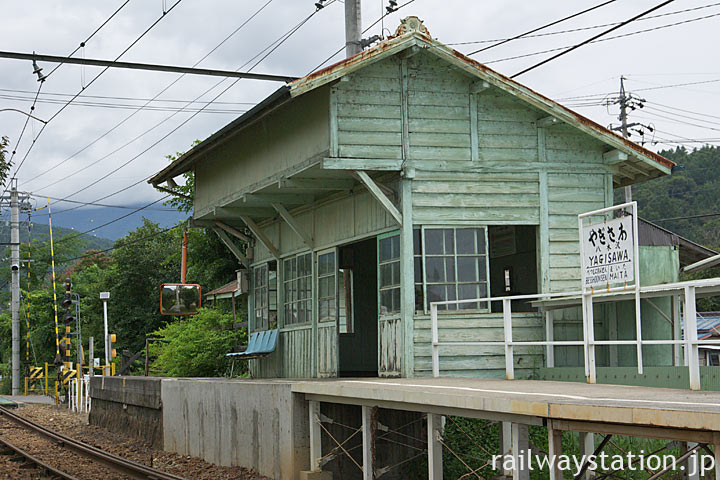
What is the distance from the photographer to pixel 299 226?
18.3 m

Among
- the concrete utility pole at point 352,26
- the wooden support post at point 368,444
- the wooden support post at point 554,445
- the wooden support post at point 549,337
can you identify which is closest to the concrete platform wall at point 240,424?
the wooden support post at point 368,444

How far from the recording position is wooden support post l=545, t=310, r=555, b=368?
14.0 meters

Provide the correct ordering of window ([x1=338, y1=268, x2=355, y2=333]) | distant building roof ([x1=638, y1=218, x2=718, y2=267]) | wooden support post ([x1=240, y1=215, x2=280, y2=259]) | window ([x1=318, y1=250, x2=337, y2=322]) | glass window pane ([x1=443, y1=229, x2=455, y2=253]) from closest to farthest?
glass window pane ([x1=443, y1=229, x2=455, y2=253]), window ([x1=318, y1=250, x2=337, y2=322]), window ([x1=338, y1=268, x2=355, y2=333]), distant building roof ([x1=638, y1=218, x2=718, y2=267]), wooden support post ([x1=240, y1=215, x2=280, y2=259])

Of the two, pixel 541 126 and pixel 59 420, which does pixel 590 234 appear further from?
pixel 59 420

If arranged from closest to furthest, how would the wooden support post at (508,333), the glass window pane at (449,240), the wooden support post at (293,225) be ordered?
the wooden support post at (508,333) < the glass window pane at (449,240) < the wooden support post at (293,225)

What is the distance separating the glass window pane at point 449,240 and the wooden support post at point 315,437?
334 cm

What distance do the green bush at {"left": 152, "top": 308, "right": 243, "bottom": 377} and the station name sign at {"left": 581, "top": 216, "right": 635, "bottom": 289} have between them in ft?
58.3

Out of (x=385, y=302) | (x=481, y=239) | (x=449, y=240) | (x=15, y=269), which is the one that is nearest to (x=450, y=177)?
(x=449, y=240)

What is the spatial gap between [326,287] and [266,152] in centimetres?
266

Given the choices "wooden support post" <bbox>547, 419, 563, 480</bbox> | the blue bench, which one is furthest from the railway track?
"wooden support post" <bbox>547, 419, 563, 480</bbox>

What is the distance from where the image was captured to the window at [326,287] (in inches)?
659

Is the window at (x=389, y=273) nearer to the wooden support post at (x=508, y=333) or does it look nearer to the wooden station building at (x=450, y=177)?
the wooden station building at (x=450, y=177)

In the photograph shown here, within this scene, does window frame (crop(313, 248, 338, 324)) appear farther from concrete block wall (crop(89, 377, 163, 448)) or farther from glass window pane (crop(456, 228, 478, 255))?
concrete block wall (crop(89, 377, 163, 448))

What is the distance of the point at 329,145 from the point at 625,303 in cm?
520
